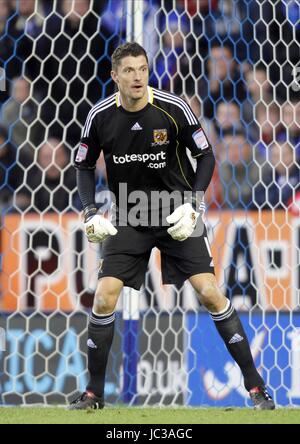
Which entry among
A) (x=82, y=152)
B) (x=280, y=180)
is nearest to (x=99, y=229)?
(x=82, y=152)

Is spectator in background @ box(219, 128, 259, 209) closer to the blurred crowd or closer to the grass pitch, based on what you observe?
the blurred crowd

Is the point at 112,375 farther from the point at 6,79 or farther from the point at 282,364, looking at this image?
the point at 6,79

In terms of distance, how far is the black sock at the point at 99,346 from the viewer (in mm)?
5129

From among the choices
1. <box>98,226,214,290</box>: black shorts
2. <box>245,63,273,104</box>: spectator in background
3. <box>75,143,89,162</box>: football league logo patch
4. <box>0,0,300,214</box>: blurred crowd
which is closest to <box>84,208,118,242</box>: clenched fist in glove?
<box>98,226,214,290</box>: black shorts

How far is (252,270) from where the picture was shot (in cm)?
660

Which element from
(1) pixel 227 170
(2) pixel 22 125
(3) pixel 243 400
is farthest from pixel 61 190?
(3) pixel 243 400

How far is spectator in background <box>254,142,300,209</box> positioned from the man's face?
1926 millimetres

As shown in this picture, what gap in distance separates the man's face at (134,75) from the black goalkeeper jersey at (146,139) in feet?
0.45

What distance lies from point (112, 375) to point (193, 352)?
0.51m

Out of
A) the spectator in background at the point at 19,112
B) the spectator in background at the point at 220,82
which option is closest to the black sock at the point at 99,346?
the spectator in background at the point at 19,112

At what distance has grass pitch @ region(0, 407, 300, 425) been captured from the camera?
446cm

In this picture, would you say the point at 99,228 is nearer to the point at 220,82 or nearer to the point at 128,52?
the point at 128,52

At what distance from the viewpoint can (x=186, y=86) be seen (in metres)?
6.99

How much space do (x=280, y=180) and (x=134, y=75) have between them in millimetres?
2300
